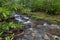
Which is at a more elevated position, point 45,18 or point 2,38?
point 2,38

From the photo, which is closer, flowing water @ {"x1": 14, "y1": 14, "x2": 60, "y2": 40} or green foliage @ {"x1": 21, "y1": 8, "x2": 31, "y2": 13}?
flowing water @ {"x1": 14, "y1": 14, "x2": 60, "y2": 40}

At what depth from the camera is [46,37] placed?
4.96 metres

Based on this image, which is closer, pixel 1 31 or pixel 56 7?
pixel 1 31

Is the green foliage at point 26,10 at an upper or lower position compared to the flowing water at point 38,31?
lower

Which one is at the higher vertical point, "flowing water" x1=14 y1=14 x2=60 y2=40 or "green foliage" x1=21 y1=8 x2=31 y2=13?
"flowing water" x1=14 y1=14 x2=60 y2=40

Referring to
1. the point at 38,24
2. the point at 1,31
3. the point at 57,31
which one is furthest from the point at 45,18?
the point at 1,31

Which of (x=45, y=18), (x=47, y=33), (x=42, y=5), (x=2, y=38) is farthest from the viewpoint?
(x=42, y=5)

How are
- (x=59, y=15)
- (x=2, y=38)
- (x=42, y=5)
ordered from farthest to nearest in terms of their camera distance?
1. (x=42, y=5)
2. (x=59, y=15)
3. (x=2, y=38)

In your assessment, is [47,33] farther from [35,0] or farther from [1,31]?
[35,0]

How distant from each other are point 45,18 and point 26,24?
1.30m

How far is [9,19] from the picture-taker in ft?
20.7

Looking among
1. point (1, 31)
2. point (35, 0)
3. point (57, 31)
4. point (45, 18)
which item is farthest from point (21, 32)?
point (35, 0)

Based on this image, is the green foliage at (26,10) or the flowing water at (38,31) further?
the green foliage at (26,10)

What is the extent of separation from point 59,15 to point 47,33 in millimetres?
2606
